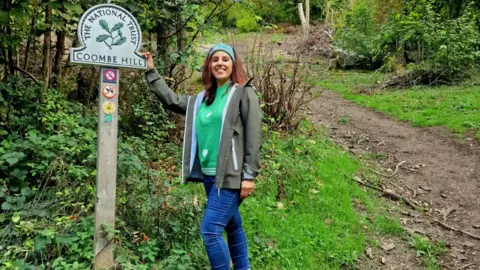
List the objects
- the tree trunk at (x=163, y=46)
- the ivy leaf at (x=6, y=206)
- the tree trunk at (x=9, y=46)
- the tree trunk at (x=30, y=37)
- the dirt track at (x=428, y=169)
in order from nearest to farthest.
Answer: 1. the ivy leaf at (x=6, y=206)
2. the tree trunk at (x=9, y=46)
3. the tree trunk at (x=30, y=37)
4. the dirt track at (x=428, y=169)
5. the tree trunk at (x=163, y=46)

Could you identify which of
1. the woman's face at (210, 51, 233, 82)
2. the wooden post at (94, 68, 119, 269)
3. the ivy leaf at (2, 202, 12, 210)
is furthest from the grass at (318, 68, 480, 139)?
the ivy leaf at (2, 202, 12, 210)

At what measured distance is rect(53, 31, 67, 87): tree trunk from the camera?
203 inches

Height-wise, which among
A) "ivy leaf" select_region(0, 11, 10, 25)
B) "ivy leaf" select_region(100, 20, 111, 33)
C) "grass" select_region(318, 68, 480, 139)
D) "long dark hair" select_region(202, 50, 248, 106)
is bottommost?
"grass" select_region(318, 68, 480, 139)

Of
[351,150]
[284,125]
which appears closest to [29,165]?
[284,125]

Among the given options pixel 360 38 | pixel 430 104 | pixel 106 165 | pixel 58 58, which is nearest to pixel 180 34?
pixel 58 58

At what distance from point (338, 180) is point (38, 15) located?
13.3ft

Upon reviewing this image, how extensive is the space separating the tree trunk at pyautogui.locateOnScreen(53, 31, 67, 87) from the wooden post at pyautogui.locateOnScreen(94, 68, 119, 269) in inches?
97.5

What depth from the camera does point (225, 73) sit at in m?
3.12

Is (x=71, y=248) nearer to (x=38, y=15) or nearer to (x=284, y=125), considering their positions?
(x=38, y=15)

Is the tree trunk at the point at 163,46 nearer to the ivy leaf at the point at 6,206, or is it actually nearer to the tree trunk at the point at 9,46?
the tree trunk at the point at 9,46

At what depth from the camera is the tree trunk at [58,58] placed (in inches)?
203

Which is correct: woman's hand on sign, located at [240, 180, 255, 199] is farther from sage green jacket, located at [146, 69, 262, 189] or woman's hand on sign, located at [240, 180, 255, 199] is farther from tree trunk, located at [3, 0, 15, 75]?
tree trunk, located at [3, 0, 15, 75]

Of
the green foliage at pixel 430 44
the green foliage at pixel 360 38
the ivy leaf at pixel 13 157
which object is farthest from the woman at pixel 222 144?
the green foliage at pixel 360 38

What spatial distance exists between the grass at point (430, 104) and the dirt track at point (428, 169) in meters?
0.34
